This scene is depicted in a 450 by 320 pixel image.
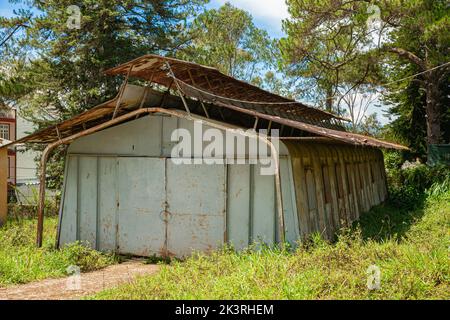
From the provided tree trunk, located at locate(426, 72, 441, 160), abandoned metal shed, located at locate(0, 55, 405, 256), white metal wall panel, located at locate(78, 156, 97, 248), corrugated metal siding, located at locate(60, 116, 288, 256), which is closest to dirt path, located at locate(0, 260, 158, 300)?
corrugated metal siding, located at locate(60, 116, 288, 256)

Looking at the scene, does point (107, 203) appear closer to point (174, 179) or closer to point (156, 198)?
point (156, 198)

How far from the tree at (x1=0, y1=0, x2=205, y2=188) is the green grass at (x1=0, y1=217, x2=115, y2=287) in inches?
389

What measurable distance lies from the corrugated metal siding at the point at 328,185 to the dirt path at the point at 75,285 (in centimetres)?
327

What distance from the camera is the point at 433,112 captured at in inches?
920

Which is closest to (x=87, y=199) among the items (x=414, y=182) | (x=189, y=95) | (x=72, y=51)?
(x=189, y=95)

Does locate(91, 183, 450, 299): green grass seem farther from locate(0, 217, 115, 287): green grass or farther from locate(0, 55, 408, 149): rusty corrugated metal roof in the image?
locate(0, 217, 115, 287): green grass

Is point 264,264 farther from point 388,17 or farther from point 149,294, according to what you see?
point 388,17

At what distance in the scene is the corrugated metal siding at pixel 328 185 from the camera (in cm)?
924

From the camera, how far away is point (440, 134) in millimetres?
24203

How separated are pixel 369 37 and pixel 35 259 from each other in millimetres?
17450

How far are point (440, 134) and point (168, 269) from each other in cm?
2038

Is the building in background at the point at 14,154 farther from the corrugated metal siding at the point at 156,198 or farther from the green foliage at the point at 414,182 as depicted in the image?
the green foliage at the point at 414,182

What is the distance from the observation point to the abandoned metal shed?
9.19 metres
